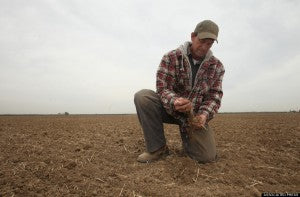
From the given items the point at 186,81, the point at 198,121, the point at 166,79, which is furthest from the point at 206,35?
the point at 198,121

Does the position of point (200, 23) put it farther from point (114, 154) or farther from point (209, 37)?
point (114, 154)

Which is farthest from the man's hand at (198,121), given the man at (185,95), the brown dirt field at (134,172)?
the brown dirt field at (134,172)

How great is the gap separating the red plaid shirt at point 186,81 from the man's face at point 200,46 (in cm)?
10

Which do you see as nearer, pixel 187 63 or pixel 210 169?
pixel 210 169

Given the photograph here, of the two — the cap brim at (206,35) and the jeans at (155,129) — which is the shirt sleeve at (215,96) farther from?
the cap brim at (206,35)

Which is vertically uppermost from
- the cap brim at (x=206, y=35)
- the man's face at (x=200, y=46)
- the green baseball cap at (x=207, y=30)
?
the green baseball cap at (x=207, y=30)

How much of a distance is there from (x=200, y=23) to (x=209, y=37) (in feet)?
0.80

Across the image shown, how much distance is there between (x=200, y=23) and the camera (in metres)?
3.86

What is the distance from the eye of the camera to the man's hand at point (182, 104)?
141 inches

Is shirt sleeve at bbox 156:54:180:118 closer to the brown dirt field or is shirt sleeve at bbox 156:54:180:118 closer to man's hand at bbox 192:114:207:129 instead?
man's hand at bbox 192:114:207:129

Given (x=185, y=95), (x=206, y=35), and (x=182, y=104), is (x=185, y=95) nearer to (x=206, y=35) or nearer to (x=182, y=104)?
(x=182, y=104)

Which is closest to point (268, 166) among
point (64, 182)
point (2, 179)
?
point (64, 182)

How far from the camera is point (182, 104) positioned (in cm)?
360

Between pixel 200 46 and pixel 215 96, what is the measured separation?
720 millimetres
